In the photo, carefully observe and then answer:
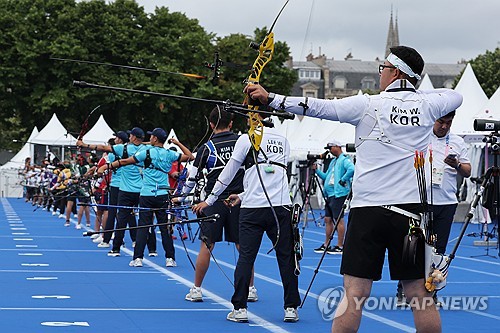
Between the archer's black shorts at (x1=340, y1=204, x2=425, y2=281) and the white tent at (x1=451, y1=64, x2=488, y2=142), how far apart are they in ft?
65.1

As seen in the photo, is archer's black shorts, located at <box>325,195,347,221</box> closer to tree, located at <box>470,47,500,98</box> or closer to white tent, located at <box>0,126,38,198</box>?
white tent, located at <box>0,126,38,198</box>

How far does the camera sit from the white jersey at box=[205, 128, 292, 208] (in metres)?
9.80

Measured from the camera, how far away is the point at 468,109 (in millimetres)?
28156

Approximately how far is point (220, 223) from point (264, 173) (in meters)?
1.21

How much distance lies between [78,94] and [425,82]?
31633 mm

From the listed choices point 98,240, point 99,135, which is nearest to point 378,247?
point 98,240

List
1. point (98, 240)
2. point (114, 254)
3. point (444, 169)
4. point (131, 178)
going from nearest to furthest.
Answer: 1. point (444, 169)
2. point (131, 178)
3. point (114, 254)
4. point (98, 240)

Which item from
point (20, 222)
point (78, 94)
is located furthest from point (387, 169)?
point (78, 94)

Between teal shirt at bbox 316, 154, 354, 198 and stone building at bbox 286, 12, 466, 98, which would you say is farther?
stone building at bbox 286, 12, 466, 98

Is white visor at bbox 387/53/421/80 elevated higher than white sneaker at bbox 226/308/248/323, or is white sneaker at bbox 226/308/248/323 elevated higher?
white visor at bbox 387/53/421/80

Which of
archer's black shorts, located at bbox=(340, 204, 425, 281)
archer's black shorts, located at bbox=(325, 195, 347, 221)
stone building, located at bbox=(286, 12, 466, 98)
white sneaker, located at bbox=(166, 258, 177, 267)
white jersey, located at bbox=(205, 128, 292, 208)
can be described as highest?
stone building, located at bbox=(286, 12, 466, 98)

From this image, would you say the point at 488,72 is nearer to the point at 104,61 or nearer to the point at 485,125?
the point at 104,61

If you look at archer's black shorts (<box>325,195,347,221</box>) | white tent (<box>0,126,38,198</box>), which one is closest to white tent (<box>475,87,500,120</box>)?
archer's black shorts (<box>325,195,347,221</box>)

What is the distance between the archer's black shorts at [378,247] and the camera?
6293mm
